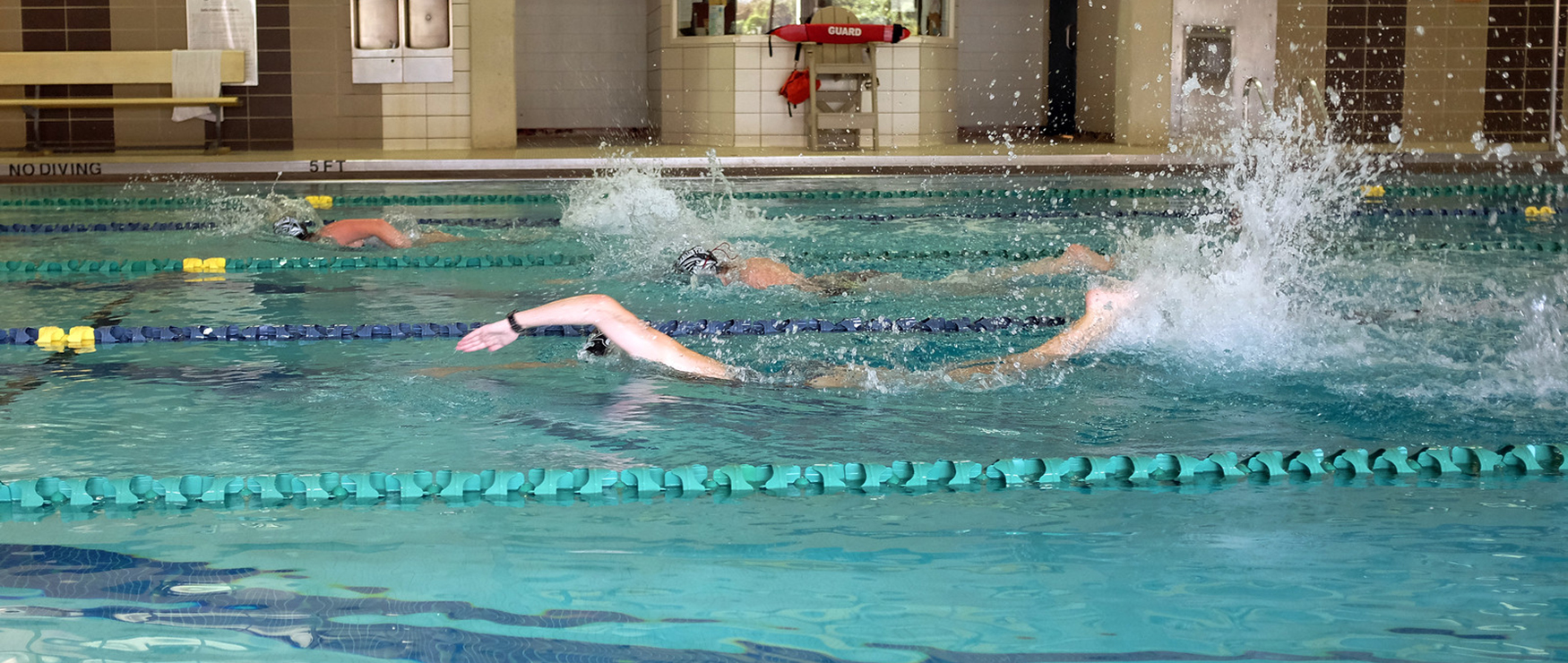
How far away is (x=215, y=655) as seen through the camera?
1843mm

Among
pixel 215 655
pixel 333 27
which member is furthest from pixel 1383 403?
pixel 333 27

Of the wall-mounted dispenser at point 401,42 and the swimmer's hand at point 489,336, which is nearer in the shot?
the swimmer's hand at point 489,336

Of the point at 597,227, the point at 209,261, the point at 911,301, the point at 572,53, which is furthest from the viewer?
the point at 572,53

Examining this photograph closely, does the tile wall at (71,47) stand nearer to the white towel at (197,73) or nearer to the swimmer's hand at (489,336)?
the white towel at (197,73)

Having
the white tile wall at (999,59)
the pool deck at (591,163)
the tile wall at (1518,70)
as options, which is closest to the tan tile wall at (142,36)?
the pool deck at (591,163)

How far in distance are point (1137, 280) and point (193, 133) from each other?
10204 millimetres

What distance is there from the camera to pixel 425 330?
168 inches

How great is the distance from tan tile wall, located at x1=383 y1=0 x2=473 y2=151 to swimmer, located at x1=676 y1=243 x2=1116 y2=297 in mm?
7653

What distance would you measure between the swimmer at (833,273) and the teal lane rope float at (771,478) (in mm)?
2212

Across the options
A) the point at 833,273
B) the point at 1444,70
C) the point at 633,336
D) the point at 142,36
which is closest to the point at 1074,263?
the point at 833,273

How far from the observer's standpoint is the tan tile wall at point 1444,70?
12977mm

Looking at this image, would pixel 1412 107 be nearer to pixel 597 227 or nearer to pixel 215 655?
pixel 597 227

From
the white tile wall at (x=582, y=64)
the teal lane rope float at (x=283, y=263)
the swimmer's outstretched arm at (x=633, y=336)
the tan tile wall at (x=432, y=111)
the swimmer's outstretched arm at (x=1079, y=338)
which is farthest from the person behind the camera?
the white tile wall at (x=582, y=64)

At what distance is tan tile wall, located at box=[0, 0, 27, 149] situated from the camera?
38.3 feet
